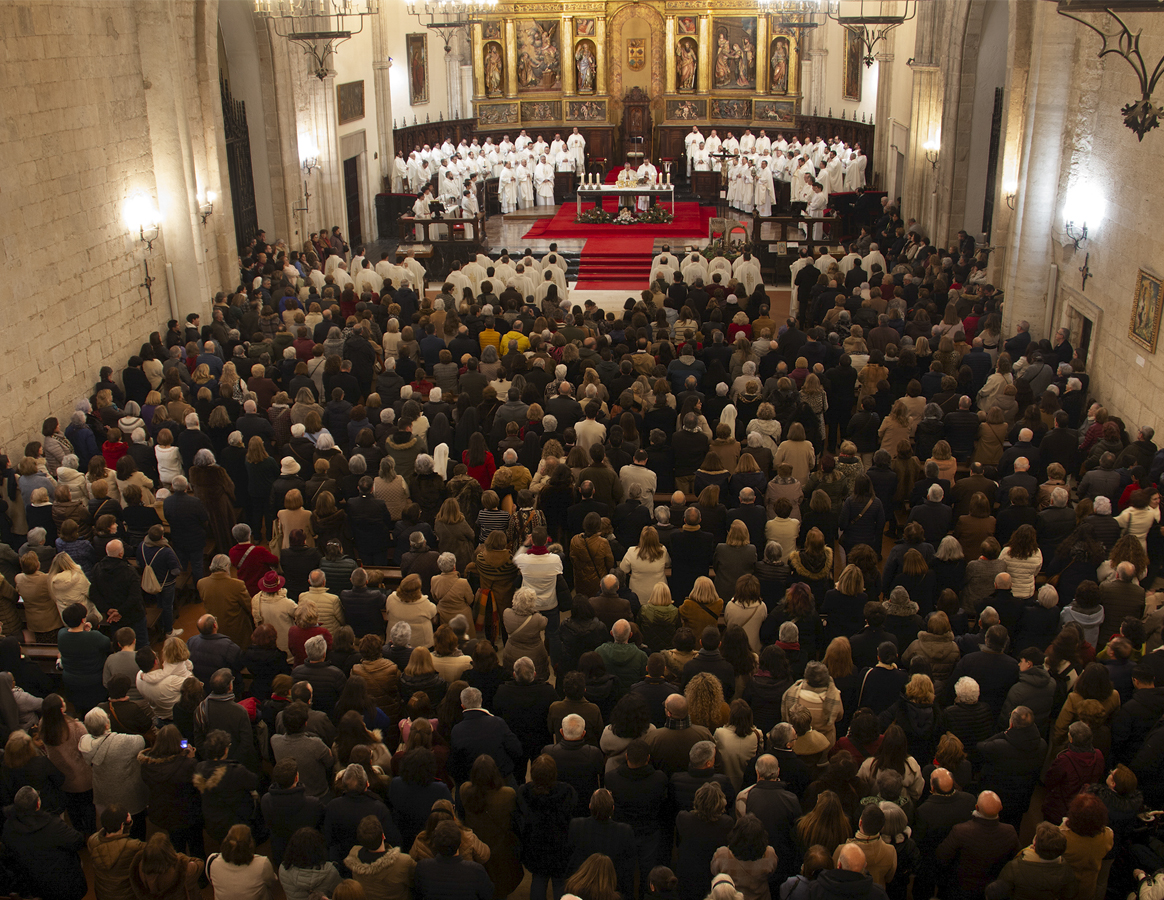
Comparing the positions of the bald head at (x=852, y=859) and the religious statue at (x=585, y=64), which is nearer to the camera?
the bald head at (x=852, y=859)

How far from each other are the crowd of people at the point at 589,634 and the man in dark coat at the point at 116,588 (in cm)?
Answer: 3

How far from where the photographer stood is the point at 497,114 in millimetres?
32656

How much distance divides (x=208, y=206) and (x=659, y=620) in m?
12.7

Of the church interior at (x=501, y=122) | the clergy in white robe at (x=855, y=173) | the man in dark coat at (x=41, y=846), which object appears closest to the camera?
the man in dark coat at (x=41, y=846)

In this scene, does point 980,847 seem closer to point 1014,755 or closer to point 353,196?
point 1014,755

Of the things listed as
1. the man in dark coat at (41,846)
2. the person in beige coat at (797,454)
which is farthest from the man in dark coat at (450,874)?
the person in beige coat at (797,454)

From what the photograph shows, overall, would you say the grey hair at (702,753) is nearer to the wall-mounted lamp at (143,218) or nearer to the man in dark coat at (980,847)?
the man in dark coat at (980,847)

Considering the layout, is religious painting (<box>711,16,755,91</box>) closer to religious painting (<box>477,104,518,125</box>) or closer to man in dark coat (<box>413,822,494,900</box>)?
religious painting (<box>477,104,518,125</box>)

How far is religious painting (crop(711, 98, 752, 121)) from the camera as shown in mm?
32219

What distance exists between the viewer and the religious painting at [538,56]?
3234cm

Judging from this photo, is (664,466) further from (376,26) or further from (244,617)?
(376,26)

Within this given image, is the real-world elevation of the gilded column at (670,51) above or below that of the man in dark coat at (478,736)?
above

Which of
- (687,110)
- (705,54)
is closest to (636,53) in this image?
(705,54)

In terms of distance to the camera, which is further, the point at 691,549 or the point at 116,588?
the point at 691,549
